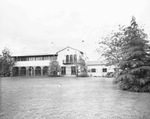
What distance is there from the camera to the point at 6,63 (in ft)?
104

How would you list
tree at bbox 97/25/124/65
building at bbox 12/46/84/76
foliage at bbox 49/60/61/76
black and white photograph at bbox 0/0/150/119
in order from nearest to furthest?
black and white photograph at bbox 0/0/150/119
tree at bbox 97/25/124/65
foliage at bbox 49/60/61/76
building at bbox 12/46/84/76

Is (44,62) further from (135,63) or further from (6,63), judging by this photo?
(135,63)

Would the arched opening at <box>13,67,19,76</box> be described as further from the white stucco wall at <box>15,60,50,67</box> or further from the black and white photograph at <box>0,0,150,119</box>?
the white stucco wall at <box>15,60,50,67</box>

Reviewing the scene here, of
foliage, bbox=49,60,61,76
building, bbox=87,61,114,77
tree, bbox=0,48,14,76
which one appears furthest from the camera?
building, bbox=87,61,114,77

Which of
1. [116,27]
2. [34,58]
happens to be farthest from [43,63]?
[116,27]

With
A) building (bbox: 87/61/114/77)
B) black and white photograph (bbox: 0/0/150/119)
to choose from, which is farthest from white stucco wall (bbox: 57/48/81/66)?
building (bbox: 87/61/114/77)

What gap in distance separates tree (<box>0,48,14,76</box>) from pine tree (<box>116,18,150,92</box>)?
30.1 m

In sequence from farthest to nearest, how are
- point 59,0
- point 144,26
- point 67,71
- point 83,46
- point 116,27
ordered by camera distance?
point 83,46 < point 67,71 < point 116,27 < point 144,26 < point 59,0

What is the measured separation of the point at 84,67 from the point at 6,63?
19.5 metres

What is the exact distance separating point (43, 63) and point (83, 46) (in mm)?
11667

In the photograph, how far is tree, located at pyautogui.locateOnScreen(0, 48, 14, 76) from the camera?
31.0 meters

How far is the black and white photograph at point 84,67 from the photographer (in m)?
4.48

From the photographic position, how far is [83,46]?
34688 mm

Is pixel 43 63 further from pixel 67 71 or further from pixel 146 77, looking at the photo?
pixel 146 77
